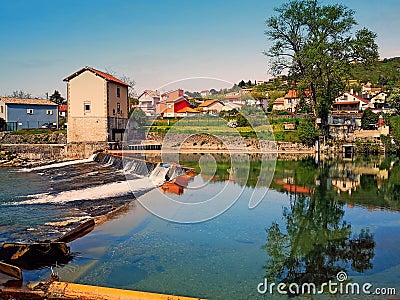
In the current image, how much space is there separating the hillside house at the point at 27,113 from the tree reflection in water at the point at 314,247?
3037 centimetres

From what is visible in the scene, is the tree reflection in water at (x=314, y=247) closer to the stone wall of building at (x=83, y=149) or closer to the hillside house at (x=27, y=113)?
the stone wall of building at (x=83, y=149)

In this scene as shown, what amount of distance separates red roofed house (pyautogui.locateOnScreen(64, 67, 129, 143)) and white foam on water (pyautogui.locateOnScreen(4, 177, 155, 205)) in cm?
1149

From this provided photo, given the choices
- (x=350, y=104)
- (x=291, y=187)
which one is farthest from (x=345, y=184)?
(x=350, y=104)

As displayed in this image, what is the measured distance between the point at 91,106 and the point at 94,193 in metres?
14.1

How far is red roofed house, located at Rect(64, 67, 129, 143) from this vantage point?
90.6 feet

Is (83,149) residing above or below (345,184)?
above

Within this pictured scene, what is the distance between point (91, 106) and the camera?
27875mm

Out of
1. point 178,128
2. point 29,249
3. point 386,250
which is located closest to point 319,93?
point 178,128

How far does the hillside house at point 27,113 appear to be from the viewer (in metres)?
36.0

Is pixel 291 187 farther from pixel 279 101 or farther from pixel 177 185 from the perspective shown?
pixel 279 101

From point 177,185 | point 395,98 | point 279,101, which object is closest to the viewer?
point 177,185

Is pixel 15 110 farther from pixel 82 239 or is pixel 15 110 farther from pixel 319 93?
pixel 82 239

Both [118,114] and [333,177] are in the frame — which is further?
[118,114]

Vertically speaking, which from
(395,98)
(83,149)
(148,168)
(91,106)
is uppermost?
(395,98)
